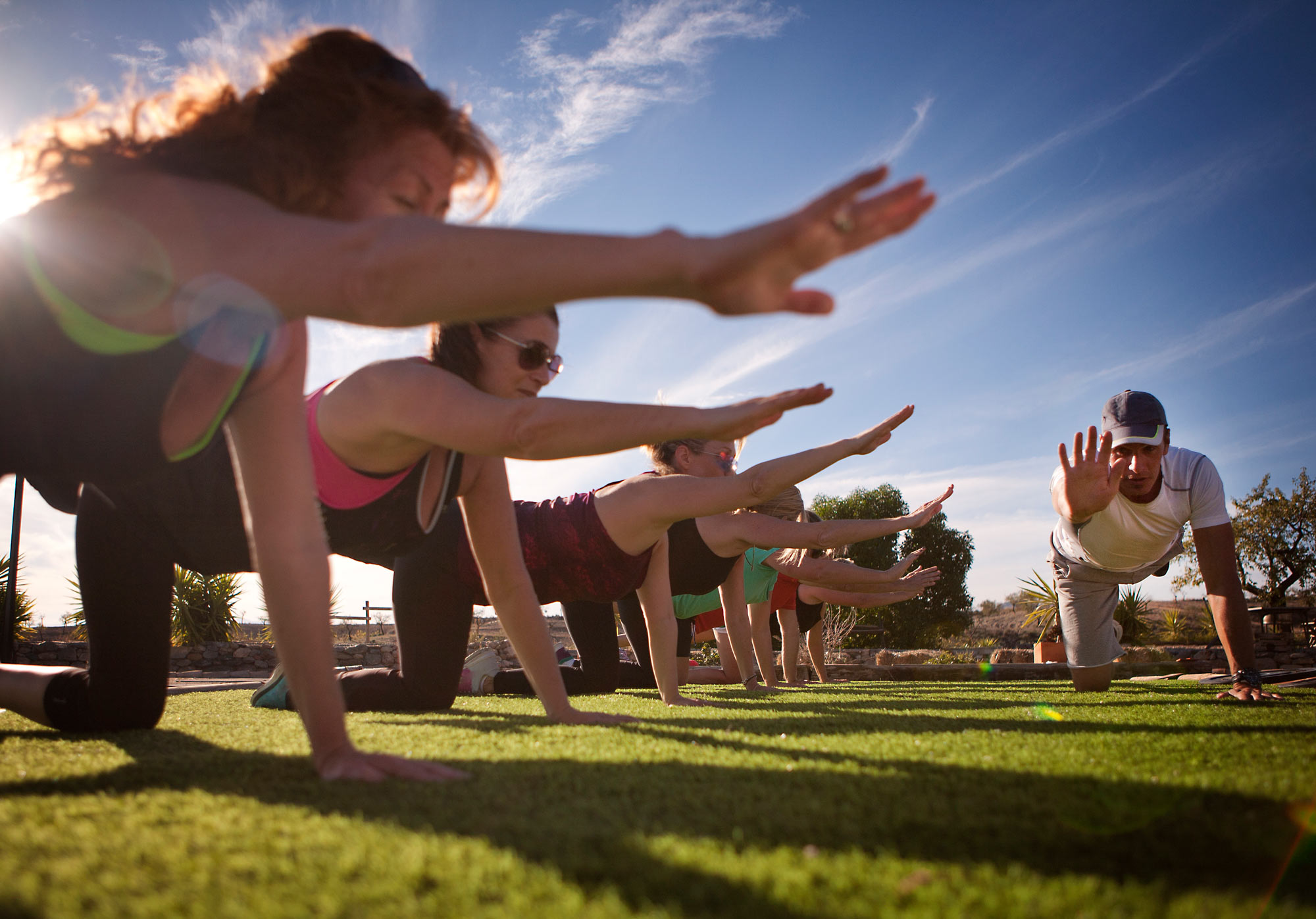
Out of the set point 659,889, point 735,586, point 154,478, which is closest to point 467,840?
point 659,889

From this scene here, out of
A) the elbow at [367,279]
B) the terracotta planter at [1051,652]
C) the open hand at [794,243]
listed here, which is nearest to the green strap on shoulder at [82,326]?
the elbow at [367,279]

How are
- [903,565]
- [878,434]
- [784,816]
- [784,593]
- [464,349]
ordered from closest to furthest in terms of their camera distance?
[784,816], [464,349], [878,434], [903,565], [784,593]

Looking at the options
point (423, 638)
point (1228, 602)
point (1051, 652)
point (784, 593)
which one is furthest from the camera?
point (1051, 652)

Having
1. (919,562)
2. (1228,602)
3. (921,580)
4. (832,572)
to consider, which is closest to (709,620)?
(832,572)

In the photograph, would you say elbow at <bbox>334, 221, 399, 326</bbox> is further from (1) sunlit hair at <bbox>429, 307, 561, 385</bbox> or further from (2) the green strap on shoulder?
(1) sunlit hair at <bbox>429, 307, 561, 385</bbox>

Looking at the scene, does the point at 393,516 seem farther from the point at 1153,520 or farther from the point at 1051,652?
the point at 1051,652

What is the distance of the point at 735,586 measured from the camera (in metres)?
7.11

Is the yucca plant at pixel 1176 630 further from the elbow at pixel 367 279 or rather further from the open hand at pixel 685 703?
the elbow at pixel 367 279

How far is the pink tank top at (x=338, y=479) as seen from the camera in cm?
319

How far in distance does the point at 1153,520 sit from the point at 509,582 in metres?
5.13

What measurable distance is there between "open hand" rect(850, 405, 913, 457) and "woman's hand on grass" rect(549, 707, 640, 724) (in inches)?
83.8

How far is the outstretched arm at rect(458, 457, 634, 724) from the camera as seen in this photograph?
3.34 metres

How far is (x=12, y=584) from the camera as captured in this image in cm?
428

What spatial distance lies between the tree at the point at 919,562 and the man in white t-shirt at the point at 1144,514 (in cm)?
3018
